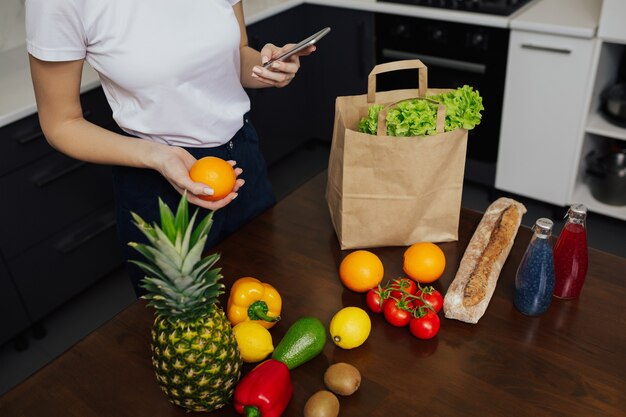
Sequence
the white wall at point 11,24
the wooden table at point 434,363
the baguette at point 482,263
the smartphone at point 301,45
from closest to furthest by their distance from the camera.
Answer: the wooden table at point 434,363 < the baguette at point 482,263 < the smartphone at point 301,45 < the white wall at point 11,24

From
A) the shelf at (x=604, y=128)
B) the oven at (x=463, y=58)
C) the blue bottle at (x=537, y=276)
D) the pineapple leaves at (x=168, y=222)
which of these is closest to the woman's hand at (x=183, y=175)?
the pineapple leaves at (x=168, y=222)

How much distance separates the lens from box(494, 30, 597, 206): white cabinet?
7.34 feet

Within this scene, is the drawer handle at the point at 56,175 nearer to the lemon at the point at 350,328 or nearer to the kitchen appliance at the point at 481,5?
the lemon at the point at 350,328

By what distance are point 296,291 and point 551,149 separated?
1698 millimetres

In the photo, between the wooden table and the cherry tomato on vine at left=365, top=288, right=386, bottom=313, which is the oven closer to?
the wooden table

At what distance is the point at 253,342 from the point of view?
986mm

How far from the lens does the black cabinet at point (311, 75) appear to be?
A: 9.02 feet

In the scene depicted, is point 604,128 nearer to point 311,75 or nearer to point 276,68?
point 311,75

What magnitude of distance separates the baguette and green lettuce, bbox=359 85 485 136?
205 millimetres

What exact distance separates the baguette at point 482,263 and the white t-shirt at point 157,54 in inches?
22.8

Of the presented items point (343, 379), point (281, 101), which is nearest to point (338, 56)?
point (281, 101)

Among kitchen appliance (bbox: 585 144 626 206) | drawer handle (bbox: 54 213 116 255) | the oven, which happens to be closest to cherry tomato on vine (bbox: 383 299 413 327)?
drawer handle (bbox: 54 213 116 255)

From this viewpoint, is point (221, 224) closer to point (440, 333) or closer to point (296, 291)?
point (296, 291)

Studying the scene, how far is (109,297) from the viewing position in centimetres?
238
